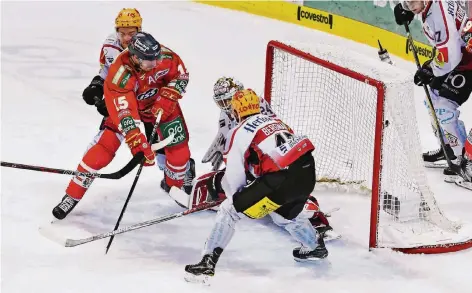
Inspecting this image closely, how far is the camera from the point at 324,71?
170 inches

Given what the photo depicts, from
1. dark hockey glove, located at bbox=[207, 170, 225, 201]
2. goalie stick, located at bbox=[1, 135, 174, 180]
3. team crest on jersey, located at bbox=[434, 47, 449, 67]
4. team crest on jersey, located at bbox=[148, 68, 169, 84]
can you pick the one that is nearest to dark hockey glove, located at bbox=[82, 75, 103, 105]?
team crest on jersey, located at bbox=[148, 68, 169, 84]

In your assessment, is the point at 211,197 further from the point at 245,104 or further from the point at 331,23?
the point at 331,23

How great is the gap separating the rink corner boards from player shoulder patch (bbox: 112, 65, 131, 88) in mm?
3228

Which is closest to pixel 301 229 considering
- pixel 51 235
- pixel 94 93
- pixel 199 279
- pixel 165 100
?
pixel 199 279

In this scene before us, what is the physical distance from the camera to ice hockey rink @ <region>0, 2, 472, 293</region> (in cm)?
348

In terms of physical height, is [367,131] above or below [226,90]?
below

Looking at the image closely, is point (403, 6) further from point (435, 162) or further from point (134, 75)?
point (134, 75)

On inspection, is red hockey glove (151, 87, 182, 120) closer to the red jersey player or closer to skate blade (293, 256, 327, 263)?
the red jersey player

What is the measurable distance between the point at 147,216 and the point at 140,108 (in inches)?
22.2

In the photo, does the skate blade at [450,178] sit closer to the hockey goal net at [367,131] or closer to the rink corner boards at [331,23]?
the hockey goal net at [367,131]

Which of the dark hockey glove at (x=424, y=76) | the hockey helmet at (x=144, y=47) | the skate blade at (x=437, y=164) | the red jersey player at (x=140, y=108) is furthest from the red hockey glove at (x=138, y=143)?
the skate blade at (x=437, y=164)

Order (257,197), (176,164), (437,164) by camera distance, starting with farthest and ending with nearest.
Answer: (437,164), (176,164), (257,197)

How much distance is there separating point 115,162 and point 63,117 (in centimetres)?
83

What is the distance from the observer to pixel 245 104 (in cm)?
337
